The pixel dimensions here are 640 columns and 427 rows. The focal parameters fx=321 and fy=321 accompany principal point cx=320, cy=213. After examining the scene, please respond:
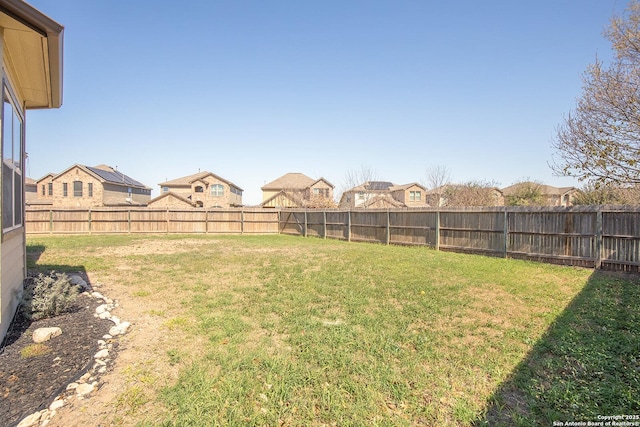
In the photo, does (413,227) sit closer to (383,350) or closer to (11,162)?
(383,350)

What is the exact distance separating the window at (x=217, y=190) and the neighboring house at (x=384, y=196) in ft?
48.1

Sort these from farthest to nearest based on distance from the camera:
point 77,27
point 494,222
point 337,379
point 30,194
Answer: point 30,194 → point 494,222 → point 77,27 → point 337,379

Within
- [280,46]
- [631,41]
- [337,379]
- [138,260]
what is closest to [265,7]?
[280,46]

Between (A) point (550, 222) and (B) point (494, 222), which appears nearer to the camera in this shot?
(A) point (550, 222)

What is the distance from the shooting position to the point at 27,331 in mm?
4020

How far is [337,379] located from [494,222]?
962 centimetres

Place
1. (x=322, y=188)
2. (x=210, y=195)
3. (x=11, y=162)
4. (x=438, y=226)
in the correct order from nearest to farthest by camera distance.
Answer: (x=11, y=162) < (x=438, y=226) < (x=210, y=195) < (x=322, y=188)

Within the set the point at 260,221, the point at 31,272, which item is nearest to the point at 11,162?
the point at 31,272

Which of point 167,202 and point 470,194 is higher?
point 470,194

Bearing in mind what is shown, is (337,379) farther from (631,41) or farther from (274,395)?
(631,41)

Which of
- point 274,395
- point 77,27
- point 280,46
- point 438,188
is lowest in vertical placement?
point 274,395

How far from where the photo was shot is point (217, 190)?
38.8 meters

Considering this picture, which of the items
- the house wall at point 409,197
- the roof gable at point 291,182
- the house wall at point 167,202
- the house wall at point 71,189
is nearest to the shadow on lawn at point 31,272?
the house wall at point 167,202

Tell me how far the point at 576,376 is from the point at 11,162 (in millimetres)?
7484
